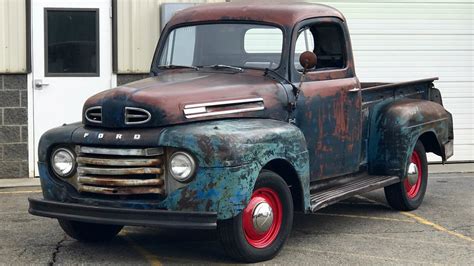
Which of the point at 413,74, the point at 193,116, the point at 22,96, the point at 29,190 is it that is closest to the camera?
the point at 193,116

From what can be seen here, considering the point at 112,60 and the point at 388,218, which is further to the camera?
the point at 112,60

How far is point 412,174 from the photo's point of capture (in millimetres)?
8273

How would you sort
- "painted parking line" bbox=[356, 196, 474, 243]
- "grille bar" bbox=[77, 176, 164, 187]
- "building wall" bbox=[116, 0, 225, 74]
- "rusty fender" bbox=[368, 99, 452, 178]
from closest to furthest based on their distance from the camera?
"grille bar" bbox=[77, 176, 164, 187] < "painted parking line" bbox=[356, 196, 474, 243] < "rusty fender" bbox=[368, 99, 452, 178] < "building wall" bbox=[116, 0, 225, 74]

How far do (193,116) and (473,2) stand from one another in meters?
7.90

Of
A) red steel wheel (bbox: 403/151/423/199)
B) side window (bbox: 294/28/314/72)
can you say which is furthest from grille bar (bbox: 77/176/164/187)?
red steel wheel (bbox: 403/151/423/199)

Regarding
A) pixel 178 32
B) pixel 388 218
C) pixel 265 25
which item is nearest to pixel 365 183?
pixel 388 218

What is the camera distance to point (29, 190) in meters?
9.76

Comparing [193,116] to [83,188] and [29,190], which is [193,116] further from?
[29,190]

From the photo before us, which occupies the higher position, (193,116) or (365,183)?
(193,116)

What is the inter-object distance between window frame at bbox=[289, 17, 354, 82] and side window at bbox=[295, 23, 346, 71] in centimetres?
2

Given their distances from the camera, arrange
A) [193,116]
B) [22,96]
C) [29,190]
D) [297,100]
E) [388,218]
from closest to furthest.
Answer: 1. [193,116]
2. [297,100]
3. [388,218]
4. [29,190]
5. [22,96]

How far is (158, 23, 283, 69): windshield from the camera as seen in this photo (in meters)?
6.84

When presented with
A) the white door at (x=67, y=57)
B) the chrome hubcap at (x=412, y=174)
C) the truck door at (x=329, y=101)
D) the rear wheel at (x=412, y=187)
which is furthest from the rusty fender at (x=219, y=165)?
the white door at (x=67, y=57)

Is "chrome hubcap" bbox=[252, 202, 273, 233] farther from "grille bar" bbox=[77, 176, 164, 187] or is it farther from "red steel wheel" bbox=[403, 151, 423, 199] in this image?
"red steel wheel" bbox=[403, 151, 423, 199]
